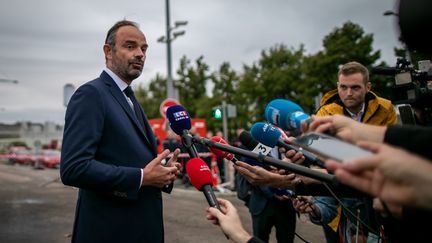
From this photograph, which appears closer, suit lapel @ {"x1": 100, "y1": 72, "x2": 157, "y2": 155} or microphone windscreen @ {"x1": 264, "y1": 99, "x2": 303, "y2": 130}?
microphone windscreen @ {"x1": 264, "y1": 99, "x2": 303, "y2": 130}

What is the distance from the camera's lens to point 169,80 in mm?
13469

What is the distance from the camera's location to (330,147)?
1.06 m

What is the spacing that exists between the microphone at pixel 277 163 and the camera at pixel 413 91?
141 cm

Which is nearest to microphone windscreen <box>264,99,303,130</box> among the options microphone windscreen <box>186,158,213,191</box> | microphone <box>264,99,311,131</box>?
microphone <box>264,99,311,131</box>

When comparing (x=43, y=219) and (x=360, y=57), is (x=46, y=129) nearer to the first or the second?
(x=360, y=57)

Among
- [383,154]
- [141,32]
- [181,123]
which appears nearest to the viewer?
[383,154]

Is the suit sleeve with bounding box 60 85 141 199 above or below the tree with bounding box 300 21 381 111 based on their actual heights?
below

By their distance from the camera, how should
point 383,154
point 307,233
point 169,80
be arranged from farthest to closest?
point 169,80
point 307,233
point 383,154

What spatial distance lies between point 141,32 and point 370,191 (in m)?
1.95

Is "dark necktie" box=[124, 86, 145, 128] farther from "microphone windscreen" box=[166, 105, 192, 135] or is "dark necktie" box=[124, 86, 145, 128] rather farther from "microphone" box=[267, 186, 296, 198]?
"microphone" box=[267, 186, 296, 198]

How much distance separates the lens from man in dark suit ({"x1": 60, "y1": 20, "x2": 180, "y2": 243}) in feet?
5.98

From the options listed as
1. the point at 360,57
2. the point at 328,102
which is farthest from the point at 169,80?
the point at 360,57

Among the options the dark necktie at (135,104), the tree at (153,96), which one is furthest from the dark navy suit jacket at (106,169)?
the tree at (153,96)

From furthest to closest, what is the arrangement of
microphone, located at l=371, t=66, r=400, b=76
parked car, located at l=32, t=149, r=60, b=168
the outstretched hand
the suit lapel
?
parked car, located at l=32, t=149, r=60, b=168 → microphone, located at l=371, t=66, r=400, b=76 → the suit lapel → the outstretched hand
